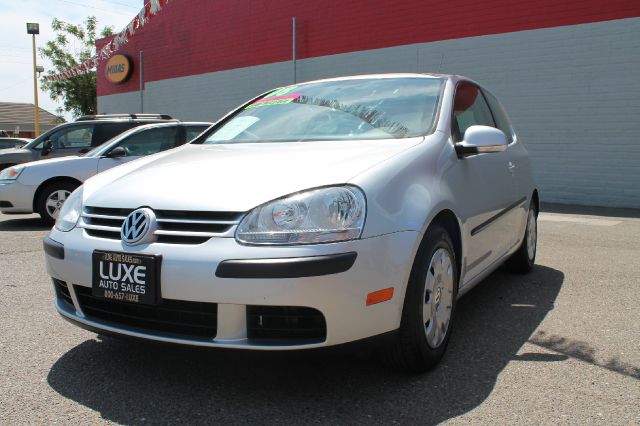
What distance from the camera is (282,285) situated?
229cm

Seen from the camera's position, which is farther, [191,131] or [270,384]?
[191,131]

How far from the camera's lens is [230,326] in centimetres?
239

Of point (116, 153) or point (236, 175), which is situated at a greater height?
point (116, 153)

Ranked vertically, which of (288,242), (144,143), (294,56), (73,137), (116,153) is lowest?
(288,242)

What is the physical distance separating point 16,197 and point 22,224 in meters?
0.63

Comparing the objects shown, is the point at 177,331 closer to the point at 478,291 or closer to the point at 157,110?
the point at 478,291

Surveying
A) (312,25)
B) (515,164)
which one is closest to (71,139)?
(515,164)

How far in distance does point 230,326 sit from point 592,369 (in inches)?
73.2

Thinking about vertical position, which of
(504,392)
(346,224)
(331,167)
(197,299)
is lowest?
(504,392)

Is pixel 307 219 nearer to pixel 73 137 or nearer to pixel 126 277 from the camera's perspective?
pixel 126 277

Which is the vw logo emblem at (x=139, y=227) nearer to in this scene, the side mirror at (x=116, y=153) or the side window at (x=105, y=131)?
the side mirror at (x=116, y=153)

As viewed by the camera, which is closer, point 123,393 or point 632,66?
point 123,393

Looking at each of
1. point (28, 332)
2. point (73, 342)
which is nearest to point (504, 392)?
point (73, 342)

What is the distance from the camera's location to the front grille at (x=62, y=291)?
9.46 ft
